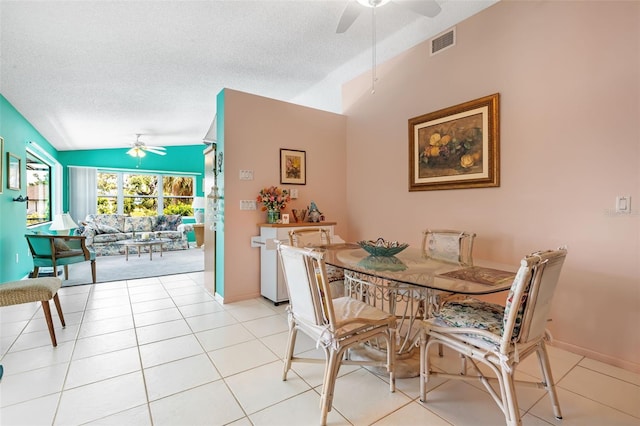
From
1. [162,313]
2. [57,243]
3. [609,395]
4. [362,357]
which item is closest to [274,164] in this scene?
[162,313]

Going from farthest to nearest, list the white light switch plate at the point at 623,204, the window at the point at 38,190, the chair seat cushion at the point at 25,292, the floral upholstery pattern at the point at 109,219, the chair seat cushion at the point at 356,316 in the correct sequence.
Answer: the floral upholstery pattern at the point at 109,219, the window at the point at 38,190, the chair seat cushion at the point at 25,292, the white light switch plate at the point at 623,204, the chair seat cushion at the point at 356,316

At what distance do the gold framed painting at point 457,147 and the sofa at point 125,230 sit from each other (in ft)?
19.6

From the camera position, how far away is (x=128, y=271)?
15.9 ft

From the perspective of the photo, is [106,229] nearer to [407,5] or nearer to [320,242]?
[320,242]

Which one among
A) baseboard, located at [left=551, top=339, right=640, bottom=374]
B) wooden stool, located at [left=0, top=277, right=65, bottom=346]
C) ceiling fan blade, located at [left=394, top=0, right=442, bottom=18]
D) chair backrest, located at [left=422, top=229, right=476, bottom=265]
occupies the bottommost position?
baseboard, located at [left=551, top=339, right=640, bottom=374]

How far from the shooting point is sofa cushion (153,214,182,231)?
755 cm

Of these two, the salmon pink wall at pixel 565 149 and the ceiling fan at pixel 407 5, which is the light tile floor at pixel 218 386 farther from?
the ceiling fan at pixel 407 5

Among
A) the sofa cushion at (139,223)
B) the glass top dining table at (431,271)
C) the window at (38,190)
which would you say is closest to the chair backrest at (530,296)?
the glass top dining table at (431,271)

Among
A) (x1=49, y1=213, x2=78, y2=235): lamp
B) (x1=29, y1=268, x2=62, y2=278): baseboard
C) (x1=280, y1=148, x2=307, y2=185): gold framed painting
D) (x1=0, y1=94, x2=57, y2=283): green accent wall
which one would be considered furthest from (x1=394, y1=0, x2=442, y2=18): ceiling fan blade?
(x1=29, y1=268, x2=62, y2=278): baseboard

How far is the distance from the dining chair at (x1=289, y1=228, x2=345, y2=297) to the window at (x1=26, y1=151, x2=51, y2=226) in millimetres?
4863

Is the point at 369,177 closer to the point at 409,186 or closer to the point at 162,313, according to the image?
the point at 409,186

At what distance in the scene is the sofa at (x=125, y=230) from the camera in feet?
21.0

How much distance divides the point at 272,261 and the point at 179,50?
2476 millimetres

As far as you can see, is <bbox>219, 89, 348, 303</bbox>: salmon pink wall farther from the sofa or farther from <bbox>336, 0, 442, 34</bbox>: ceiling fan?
the sofa
